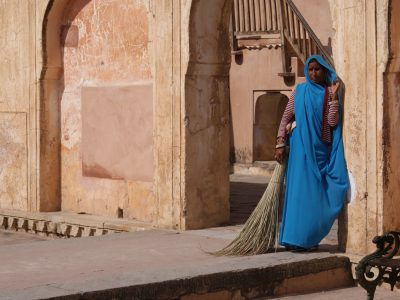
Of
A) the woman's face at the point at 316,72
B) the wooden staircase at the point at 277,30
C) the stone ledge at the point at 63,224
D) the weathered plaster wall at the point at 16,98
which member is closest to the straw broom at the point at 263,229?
the woman's face at the point at 316,72

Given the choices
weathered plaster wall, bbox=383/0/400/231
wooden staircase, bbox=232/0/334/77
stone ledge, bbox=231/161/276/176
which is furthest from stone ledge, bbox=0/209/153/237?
stone ledge, bbox=231/161/276/176

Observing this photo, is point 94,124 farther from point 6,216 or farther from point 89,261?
point 89,261

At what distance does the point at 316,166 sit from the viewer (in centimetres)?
858

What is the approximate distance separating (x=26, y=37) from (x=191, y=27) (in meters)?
3.25

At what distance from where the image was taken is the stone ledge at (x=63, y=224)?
11.0m

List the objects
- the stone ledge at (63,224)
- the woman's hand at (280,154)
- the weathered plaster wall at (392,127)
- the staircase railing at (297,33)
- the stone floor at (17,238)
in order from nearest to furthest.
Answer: the weathered plaster wall at (392,127) → the woman's hand at (280,154) → the stone ledge at (63,224) → the stone floor at (17,238) → the staircase railing at (297,33)

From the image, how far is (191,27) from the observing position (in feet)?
33.4

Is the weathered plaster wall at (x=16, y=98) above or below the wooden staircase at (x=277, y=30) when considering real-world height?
below

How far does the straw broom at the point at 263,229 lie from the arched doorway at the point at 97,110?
2.46m

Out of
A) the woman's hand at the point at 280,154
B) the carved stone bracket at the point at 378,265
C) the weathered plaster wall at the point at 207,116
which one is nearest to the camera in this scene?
the carved stone bracket at the point at 378,265

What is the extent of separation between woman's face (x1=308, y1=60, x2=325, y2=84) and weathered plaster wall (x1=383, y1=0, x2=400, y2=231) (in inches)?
23.7

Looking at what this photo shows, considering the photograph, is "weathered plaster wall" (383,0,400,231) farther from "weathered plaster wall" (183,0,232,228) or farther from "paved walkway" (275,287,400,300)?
"weathered plaster wall" (183,0,232,228)

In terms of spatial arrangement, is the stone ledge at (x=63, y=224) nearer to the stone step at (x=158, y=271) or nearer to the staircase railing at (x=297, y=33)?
the stone step at (x=158, y=271)

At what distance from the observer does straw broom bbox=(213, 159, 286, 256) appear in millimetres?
8641
